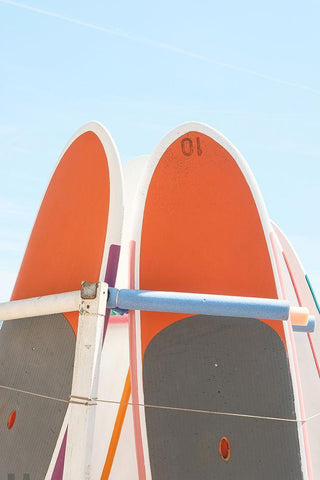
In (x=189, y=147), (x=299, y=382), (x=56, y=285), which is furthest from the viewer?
(x=189, y=147)

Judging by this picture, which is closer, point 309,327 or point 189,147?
point 189,147

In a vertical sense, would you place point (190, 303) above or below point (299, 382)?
above

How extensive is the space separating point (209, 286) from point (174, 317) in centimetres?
40

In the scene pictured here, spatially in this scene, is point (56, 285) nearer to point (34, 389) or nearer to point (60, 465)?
point (34, 389)

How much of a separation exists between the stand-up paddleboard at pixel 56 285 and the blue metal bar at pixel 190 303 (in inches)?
10.5

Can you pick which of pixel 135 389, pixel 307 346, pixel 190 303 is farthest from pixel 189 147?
pixel 307 346

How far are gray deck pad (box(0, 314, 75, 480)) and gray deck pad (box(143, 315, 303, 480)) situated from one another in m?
0.73

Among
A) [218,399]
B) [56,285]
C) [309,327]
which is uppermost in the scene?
[309,327]

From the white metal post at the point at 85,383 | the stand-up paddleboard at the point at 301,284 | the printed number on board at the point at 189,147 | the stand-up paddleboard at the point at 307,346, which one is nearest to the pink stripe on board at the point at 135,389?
→ the white metal post at the point at 85,383

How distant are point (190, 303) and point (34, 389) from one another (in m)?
1.44

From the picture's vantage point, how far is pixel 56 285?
4.26 m

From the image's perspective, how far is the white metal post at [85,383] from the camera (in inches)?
121

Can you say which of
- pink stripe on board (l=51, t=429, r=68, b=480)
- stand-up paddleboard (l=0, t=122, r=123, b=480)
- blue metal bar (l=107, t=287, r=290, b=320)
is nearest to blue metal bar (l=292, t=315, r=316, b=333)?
blue metal bar (l=107, t=287, r=290, b=320)

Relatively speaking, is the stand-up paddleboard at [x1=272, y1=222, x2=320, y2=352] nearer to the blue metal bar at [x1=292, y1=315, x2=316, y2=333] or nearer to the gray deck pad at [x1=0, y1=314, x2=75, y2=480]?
the blue metal bar at [x1=292, y1=315, x2=316, y2=333]
